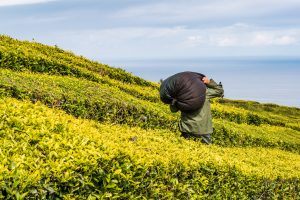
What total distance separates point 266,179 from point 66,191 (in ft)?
20.8

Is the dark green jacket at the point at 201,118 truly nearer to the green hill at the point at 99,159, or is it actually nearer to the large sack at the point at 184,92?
the large sack at the point at 184,92

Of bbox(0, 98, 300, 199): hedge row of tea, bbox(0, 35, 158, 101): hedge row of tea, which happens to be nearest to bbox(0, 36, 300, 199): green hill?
bbox(0, 98, 300, 199): hedge row of tea

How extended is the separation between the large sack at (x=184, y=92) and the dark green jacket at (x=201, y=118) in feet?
1.06

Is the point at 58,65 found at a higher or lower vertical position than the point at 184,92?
higher

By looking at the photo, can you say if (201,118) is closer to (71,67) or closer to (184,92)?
(184,92)

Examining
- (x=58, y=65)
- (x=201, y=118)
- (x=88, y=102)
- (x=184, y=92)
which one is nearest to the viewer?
(x=184, y=92)

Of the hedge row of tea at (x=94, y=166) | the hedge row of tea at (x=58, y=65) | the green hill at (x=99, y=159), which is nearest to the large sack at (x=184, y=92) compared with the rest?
the green hill at (x=99, y=159)

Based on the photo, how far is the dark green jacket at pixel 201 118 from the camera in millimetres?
12180

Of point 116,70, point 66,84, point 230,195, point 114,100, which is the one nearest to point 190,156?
point 230,195

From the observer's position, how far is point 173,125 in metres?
16.6

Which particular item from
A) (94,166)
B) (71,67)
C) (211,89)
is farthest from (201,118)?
(71,67)

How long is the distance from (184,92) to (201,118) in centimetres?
105

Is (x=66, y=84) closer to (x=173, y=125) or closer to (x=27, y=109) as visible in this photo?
(x=173, y=125)

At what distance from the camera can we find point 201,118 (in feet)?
40.0
